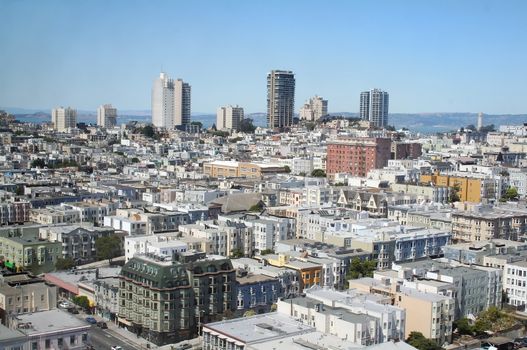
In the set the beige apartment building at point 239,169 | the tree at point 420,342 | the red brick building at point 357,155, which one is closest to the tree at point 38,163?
the beige apartment building at point 239,169

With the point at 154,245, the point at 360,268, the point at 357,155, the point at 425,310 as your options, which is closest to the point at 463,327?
the point at 425,310

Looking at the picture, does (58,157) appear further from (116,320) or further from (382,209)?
(116,320)

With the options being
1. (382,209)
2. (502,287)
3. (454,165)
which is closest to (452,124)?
(454,165)

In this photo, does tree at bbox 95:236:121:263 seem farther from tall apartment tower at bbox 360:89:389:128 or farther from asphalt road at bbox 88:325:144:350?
tall apartment tower at bbox 360:89:389:128

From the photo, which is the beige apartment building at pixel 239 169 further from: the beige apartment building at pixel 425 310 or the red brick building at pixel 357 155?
the beige apartment building at pixel 425 310

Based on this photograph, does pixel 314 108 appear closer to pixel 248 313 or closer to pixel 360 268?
pixel 360 268

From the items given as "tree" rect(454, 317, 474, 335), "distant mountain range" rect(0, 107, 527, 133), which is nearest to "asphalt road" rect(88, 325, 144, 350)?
"tree" rect(454, 317, 474, 335)
